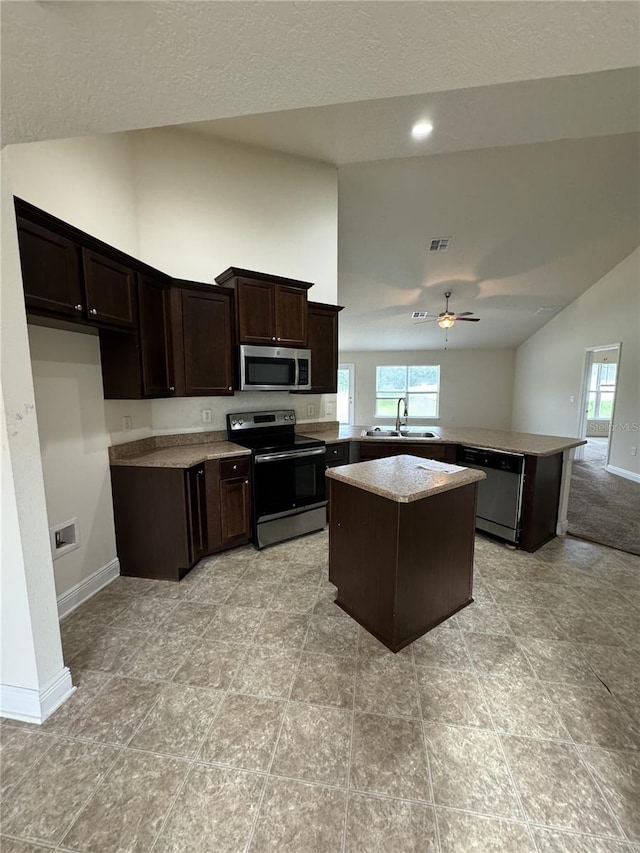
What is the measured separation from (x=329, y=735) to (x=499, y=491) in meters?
2.30

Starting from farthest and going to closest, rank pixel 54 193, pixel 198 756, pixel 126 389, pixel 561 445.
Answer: pixel 561 445 < pixel 126 389 < pixel 54 193 < pixel 198 756

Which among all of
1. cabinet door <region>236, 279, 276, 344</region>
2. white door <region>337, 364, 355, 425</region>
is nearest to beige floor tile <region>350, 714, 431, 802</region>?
cabinet door <region>236, 279, 276, 344</region>

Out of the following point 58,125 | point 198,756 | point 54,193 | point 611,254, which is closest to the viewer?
point 58,125

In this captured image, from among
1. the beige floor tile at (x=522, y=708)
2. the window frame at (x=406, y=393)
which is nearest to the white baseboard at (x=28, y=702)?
the beige floor tile at (x=522, y=708)

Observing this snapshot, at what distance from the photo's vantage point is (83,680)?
5.19 feet

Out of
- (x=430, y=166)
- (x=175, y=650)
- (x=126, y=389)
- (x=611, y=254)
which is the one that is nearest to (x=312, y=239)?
(x=430, y=166)

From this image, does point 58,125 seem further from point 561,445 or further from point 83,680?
point 561,445

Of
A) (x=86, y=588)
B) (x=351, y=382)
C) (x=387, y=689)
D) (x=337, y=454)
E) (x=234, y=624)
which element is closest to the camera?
(x=387, y=689)

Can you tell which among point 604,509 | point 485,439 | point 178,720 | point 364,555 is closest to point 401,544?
point 364,555

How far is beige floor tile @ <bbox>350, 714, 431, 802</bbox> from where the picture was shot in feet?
3.77

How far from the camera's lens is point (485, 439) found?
3133 mm

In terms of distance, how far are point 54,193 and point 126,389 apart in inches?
47.1

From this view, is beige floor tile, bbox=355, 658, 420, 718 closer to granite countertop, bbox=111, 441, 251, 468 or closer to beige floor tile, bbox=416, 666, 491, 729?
beige floor tile, bbox=416, 666, 491, 729

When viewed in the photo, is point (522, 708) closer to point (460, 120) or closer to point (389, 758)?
point (389, 758)
